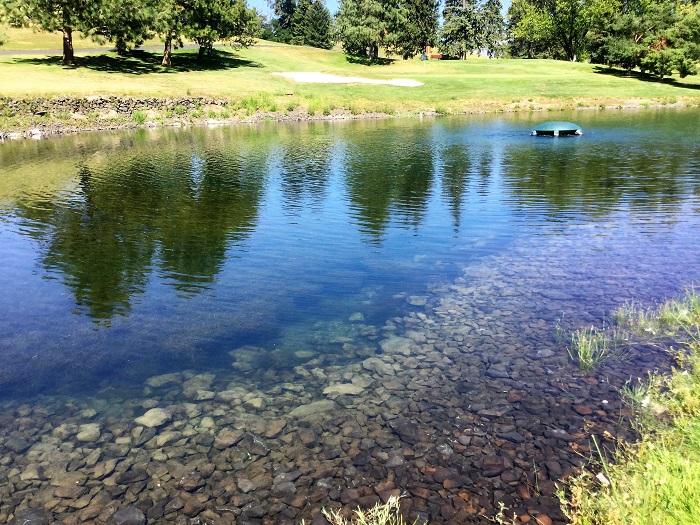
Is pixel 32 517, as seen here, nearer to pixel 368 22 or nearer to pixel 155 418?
pixel 155 418

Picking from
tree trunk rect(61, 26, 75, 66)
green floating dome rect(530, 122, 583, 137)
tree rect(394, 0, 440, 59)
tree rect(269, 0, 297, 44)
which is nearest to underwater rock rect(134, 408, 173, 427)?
green floating dome rect(530, 122, 583, 137)

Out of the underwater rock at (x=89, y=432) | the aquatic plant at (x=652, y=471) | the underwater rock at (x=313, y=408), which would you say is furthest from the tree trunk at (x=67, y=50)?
the aquatic plant at (x=652, y=471)

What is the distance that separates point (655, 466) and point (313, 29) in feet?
549

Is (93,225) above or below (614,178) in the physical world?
below

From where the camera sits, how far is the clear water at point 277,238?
1210 centimetres

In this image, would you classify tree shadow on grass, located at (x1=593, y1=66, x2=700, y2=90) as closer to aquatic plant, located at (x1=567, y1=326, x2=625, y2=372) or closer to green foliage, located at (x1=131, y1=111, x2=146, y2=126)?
green foliage, located at (x1=131, y1=111, x2=146, y2=126)

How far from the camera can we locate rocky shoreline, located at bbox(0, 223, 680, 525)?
7121mm

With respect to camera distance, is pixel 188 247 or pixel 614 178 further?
pixel 614 178

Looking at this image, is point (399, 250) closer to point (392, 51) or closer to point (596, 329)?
point (596, 329)

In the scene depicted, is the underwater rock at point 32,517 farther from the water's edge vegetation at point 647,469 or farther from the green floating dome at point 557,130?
the green floating dome at point 557,130

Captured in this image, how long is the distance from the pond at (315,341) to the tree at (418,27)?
112731mm

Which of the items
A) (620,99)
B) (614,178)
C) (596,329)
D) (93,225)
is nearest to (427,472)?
(596,329)

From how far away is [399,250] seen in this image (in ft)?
58.9

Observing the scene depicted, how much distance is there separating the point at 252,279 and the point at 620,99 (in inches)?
3294
